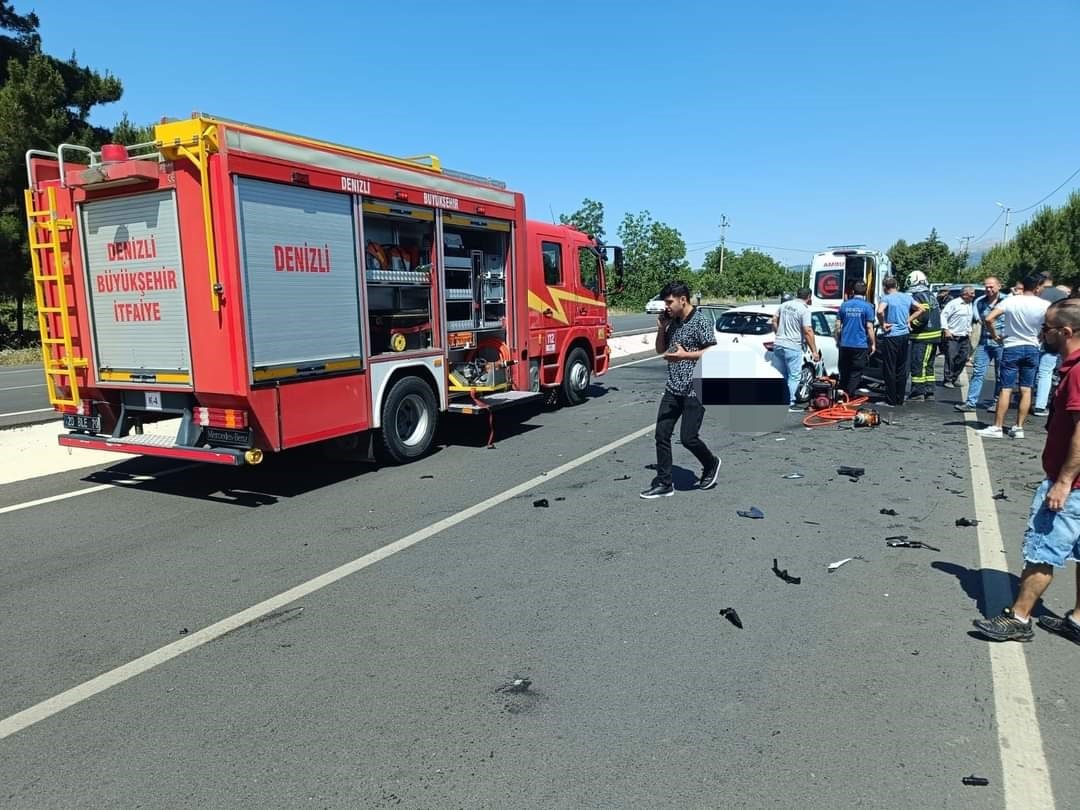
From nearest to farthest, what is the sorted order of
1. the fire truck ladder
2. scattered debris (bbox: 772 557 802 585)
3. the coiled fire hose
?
Answer: scattered debris (bbox: 772 557 802 585) < the fire truck ladder < the coiled fire hose

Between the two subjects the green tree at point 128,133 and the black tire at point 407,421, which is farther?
the green tree at point 128,133

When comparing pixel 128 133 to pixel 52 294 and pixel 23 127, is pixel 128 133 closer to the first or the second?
pixel 23 127

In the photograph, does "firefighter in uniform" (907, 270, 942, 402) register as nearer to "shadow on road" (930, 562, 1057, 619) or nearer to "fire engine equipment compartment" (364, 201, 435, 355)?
"shadow on road" (930, 562, 1057, 619)

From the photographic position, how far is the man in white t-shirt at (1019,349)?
8.88 meters

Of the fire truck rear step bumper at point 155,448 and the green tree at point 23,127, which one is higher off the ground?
the green tree at point 23,127

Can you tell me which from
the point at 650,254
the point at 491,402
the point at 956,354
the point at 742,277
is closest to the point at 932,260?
the point at 742,277

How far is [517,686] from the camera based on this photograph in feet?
11.2

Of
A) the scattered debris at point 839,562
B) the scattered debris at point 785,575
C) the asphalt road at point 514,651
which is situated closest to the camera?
the asphalt road at point 514,651

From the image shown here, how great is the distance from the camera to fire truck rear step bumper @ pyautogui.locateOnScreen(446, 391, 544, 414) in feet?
28.8

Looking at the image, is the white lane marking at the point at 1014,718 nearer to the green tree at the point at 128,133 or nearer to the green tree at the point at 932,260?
the green tree at the point at 128,133

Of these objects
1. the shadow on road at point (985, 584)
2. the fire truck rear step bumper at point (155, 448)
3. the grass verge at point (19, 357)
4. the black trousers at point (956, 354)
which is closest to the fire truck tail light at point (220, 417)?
the fire truck rear step bumper at point (155, 448)

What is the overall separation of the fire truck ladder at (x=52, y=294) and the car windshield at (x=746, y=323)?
8.99 meters

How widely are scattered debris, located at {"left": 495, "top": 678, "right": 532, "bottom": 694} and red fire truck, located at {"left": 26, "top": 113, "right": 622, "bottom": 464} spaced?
3628mm

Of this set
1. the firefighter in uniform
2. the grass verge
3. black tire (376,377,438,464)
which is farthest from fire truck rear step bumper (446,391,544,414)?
the grass verge
